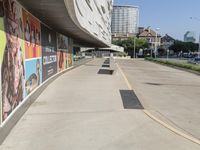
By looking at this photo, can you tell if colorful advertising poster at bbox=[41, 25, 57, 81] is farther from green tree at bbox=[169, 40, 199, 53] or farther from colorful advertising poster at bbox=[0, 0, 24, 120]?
green tree at bbox=[169, 40, 199, 53]

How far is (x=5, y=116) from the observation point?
29.0ft

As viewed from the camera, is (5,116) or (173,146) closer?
(173,146)

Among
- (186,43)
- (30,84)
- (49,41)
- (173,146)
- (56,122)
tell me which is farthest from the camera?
(186,43)

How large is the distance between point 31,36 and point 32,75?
4.39 feet

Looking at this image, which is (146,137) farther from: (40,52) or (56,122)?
(40,52)

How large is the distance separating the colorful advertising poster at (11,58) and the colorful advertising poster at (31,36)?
0.99m

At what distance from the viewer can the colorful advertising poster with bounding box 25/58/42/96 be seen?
12.9m

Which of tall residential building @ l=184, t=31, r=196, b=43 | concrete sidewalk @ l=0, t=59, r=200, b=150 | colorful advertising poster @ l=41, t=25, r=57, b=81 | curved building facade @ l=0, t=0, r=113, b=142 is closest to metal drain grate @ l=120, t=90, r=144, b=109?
concrete sidewalk @ l=0, t=59, r=200, b=150

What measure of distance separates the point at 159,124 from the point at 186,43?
14507 centimetres

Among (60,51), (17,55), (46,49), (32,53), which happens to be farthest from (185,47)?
(17,55)

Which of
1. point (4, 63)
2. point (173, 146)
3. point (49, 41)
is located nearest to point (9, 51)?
point (4, 63)

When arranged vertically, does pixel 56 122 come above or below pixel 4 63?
below

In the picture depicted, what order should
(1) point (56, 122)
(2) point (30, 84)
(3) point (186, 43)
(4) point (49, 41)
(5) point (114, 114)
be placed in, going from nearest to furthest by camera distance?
(1) point (56, 122) < (5) point (114, 114) < (2) point (30, 84) < (4) point (49, 41) < (3) point (186, 43)

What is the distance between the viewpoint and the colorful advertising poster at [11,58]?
28.8 ft
